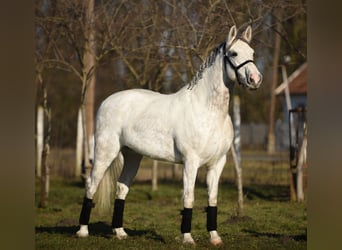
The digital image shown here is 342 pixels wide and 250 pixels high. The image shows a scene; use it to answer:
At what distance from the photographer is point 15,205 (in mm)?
1596

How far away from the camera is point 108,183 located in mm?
7152

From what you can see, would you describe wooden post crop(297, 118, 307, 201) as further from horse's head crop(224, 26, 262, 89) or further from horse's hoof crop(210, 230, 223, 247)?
horse's head crop(224, 26, 262, 89)

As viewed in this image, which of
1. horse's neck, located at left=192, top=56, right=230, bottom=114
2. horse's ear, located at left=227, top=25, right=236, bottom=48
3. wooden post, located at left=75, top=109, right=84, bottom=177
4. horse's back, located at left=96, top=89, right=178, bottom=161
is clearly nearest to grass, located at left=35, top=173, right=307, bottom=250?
wooden post, located at left=75, top=109, right=84, bottom=177

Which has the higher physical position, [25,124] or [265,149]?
[25,124]

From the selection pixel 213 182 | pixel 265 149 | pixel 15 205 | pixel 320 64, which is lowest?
pixel 265 149

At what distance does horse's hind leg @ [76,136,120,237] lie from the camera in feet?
22.4

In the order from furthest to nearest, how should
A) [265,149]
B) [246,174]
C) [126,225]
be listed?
[265,149] → [246,174] → [126,225]

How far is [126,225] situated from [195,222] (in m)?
1.15

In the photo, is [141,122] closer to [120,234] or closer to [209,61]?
[209,61]

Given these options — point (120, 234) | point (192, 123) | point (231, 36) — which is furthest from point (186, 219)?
point (231, 36)

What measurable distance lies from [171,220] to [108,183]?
2.56 metres

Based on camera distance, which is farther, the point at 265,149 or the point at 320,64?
the point at 265,149

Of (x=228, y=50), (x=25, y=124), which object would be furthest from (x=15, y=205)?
(x=228, y=50)

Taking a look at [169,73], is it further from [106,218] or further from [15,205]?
[15,205]
